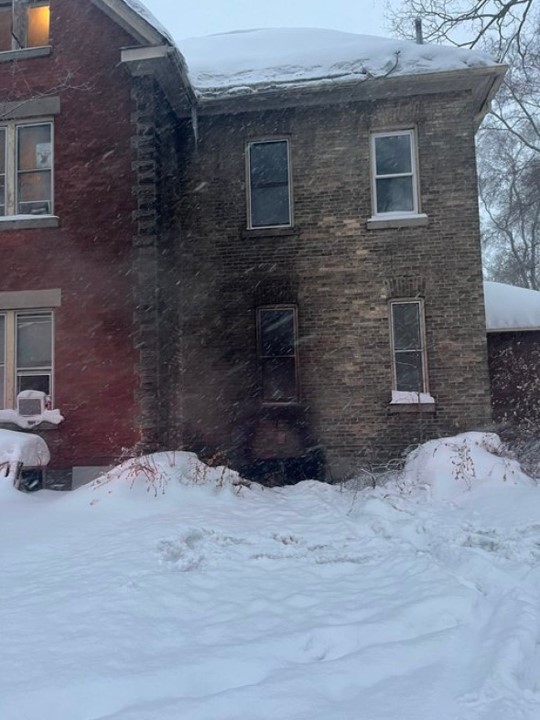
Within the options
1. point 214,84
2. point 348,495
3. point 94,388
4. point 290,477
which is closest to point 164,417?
point 94,388

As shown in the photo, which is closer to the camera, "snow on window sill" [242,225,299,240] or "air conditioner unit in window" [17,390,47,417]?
"air conditioner unit in window" [17,390,47,417]

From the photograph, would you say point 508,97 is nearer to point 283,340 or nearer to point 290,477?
point 283,340

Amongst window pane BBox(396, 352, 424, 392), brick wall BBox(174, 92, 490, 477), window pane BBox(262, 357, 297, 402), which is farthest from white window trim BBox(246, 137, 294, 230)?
window pane BBox(396, 352, 424, 392)

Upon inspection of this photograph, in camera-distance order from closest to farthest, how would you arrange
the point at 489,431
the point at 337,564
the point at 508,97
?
the point at 337,564 < the point at 489,431 < the point at 508,97

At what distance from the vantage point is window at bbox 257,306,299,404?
10812 mm

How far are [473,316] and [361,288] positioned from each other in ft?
6.60

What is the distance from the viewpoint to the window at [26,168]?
33.0 feet

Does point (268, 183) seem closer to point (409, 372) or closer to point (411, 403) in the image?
point (409, 372)

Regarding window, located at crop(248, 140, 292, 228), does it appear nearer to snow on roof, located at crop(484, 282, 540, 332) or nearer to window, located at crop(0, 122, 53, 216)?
window, located at crop(0, 122, 53, 216)

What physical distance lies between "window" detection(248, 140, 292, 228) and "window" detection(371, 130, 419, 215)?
166 cm

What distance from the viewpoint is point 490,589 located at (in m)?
4.09

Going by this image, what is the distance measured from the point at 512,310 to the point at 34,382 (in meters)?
9.16

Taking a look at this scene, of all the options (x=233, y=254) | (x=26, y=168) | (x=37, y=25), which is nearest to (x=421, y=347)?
(x=233, y=254)

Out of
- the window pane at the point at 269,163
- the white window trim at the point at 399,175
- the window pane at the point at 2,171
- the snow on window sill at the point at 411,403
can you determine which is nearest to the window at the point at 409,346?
the snow on window sill at the point at 411,403
